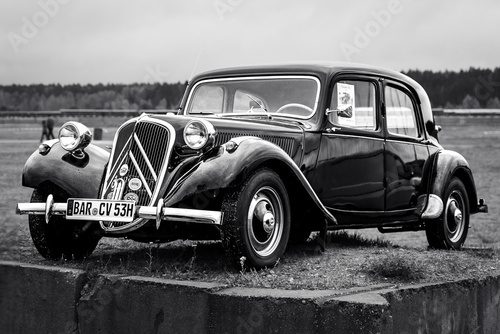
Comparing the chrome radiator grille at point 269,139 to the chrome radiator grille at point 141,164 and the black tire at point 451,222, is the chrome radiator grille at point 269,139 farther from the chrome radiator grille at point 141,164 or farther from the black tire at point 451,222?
the black tire at point 451,222

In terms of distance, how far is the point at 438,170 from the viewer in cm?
785

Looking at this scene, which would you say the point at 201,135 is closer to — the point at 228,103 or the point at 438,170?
the point at 228,103

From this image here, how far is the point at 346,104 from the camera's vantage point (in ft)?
22.7

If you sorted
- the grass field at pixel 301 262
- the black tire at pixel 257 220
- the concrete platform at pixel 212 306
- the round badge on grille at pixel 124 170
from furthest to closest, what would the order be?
the round badge on grille at pixel 124 170 → the grass field at pixel 301 262 → the black tire at pixel 257 220 → the concrete platform at pixel 212 306

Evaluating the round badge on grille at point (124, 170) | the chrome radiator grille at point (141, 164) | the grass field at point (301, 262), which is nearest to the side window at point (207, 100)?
the grass field at point (301, 262)

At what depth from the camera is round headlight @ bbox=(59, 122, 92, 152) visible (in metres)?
6.20

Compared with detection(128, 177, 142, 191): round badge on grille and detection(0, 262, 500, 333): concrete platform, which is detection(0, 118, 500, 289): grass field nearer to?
detection(0, 262, 500, 333): concrete platform

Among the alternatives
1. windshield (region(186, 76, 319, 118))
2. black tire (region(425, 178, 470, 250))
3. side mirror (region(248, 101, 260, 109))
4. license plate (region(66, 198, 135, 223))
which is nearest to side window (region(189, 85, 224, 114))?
windshield (region(186, 76, 319, 118))

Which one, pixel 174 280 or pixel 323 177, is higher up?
pixel 323 177

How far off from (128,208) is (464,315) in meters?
2.68

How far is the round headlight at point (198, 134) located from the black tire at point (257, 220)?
41 centimetres

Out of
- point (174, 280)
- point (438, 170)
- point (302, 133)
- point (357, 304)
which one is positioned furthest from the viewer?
point (438, 170)

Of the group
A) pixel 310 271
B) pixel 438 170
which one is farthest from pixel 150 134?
pixel 438 170

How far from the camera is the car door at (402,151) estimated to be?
7363mm
